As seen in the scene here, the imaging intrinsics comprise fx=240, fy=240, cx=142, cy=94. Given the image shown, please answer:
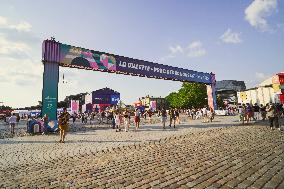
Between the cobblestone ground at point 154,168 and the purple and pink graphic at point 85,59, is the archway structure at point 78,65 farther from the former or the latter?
the cobblestone ground at point 154,168

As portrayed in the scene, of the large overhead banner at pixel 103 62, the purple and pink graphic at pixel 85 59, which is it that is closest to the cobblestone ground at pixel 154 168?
the large overhead banner at pixel 103 62

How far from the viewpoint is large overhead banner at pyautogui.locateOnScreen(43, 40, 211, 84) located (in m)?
19.3

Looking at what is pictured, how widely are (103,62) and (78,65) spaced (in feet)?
8.05

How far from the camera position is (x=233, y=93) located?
104 meters

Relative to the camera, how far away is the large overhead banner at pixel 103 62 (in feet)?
63.3

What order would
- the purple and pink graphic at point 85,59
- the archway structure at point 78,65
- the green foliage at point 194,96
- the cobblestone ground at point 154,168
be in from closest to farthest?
the cobblestone ground at point 154,168, the archway structure at point 78,65, the purple and pink graphic at point 85,59, the green foliage at point 194,96

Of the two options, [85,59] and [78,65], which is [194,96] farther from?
[78,65]

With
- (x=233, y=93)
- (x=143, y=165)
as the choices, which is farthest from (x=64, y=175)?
(x=233, y=93)

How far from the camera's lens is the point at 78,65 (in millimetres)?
20625

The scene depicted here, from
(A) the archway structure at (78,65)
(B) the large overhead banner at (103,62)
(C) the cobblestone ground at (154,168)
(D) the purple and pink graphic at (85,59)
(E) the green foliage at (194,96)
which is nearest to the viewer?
(C) the cobblestone ground at (154,168)

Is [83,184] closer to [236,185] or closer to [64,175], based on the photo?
[64,175]

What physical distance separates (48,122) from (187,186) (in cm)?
1627

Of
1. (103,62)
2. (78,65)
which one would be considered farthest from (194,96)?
(78,65)

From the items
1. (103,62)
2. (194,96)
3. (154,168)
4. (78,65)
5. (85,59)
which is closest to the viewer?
(154,168)
